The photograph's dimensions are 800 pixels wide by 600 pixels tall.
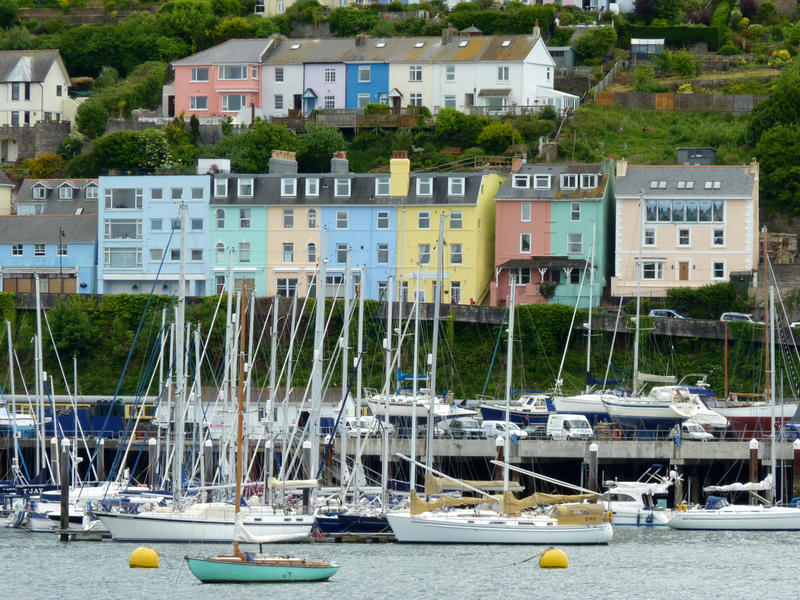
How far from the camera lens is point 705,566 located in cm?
5997

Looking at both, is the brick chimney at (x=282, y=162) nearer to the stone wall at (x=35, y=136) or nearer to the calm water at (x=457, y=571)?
the stone wall at (x=35, y=136)

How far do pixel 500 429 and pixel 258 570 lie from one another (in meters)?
22.2

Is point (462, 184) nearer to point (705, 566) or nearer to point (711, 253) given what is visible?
point (711, 253)

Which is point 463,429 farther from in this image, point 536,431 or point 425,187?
point 425,187

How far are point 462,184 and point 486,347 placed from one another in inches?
490

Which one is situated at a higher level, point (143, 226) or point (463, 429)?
point (143, 226)

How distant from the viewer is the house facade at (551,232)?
93312 millimetres

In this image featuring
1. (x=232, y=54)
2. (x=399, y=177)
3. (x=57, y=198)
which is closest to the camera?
(x=399, y=177)

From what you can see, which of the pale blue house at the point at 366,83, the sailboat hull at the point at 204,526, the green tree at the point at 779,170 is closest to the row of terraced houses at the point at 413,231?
the green tree at the point at 779,170

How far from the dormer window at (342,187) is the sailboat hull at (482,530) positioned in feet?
127

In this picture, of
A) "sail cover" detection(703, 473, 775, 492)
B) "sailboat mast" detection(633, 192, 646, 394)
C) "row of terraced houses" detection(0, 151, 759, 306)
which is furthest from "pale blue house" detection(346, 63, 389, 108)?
"sail cover" detection(703, 473, 775, 492)

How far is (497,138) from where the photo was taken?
108 m

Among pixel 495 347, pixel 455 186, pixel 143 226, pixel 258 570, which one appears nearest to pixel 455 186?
pixel 455 186

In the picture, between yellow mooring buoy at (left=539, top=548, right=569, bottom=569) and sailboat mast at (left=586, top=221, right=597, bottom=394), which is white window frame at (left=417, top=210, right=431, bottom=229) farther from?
yellow mooring buoy at (left=539, top=548, right=569, bottom=569)
